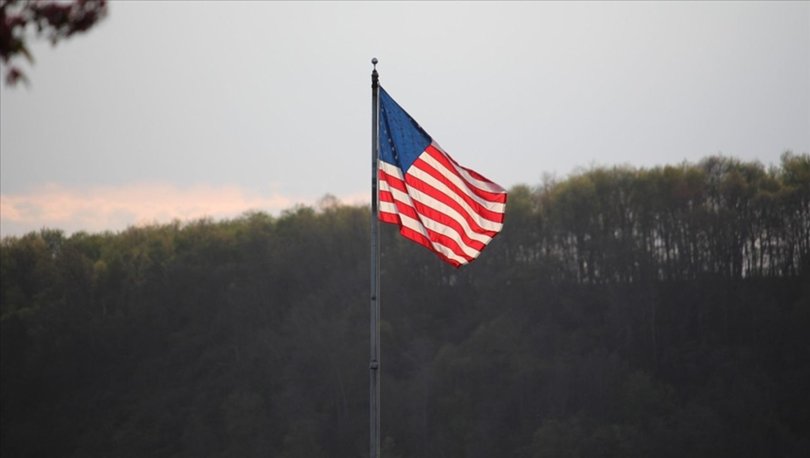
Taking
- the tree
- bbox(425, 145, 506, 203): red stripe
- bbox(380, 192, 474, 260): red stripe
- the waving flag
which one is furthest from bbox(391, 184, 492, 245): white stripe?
the tree

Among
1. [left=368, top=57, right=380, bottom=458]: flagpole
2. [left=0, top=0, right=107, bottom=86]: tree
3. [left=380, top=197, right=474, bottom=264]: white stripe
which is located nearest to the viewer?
[left=0, top=0, right=107, bottom=86]: tree

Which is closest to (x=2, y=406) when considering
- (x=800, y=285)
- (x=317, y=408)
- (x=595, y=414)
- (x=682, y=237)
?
(x=317, y=408)

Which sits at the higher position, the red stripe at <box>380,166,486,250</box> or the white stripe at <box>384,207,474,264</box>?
the red stripe at <box>380,166,486,250</box>

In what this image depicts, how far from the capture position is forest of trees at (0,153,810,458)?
70.2 meters

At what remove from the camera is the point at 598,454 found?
6438 cm

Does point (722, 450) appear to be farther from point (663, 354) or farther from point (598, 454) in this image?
point (663, 354)

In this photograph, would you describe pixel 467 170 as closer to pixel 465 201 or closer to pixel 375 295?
pixel 465 201

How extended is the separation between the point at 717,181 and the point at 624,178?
6.11m

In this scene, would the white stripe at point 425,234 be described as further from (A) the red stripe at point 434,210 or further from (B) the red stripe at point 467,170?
(B) the red stripe at point 467,170

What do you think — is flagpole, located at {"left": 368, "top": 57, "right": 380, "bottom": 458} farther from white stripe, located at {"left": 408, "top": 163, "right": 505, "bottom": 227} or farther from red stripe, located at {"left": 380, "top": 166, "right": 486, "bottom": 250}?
white stripe, located at {"left": 408, "top": 163, "right": 505, "bottom": 227}

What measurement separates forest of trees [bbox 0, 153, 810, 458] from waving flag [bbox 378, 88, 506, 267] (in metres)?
48.9

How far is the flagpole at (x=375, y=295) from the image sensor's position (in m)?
15.4

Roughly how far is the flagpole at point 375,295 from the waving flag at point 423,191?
12.0 inches

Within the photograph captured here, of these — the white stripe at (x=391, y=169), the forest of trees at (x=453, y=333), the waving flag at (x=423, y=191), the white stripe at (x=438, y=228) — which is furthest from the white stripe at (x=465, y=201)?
the forest of trees at (x=453, y=333)
